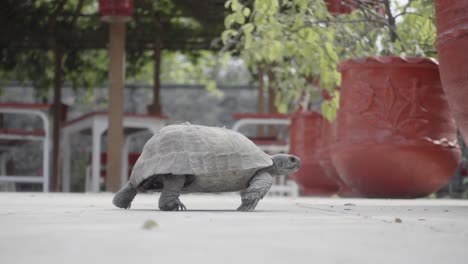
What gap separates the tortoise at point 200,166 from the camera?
13.0 ft

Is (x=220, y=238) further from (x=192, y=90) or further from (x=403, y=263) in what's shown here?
(x=192, y=90)

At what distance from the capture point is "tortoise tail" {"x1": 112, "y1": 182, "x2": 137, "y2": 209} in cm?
430

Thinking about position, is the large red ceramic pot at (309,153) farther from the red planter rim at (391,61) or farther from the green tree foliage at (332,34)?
the red planter rim at (391,61)

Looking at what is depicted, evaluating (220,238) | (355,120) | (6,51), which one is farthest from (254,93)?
(220,238)

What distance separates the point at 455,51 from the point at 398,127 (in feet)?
7.24

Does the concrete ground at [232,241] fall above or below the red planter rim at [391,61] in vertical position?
below

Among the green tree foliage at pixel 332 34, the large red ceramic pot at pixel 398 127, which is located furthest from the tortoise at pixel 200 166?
the green tree foliage at pixel 332 34

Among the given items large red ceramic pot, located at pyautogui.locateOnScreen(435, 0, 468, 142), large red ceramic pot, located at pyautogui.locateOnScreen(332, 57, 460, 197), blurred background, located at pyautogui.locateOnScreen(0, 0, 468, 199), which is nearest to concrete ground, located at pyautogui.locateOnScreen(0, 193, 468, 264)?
large red ceramic pot, located at pyautogui.locateOnScreen(435, 0, 468, 142)

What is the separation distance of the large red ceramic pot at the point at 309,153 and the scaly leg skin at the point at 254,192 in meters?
5.53

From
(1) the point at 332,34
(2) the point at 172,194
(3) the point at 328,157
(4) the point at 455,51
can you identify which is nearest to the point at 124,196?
(2) the point at 172,194

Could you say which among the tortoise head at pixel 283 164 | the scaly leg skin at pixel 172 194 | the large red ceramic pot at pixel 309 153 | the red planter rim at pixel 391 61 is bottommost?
the large red ceramic pot at pixel 309 153

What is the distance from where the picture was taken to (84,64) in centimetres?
1486

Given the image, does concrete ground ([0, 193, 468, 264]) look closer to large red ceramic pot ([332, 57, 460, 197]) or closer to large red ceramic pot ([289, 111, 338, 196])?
large red ceramic pot ([332, 57, 460, 197])

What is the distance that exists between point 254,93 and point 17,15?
18.7ft
